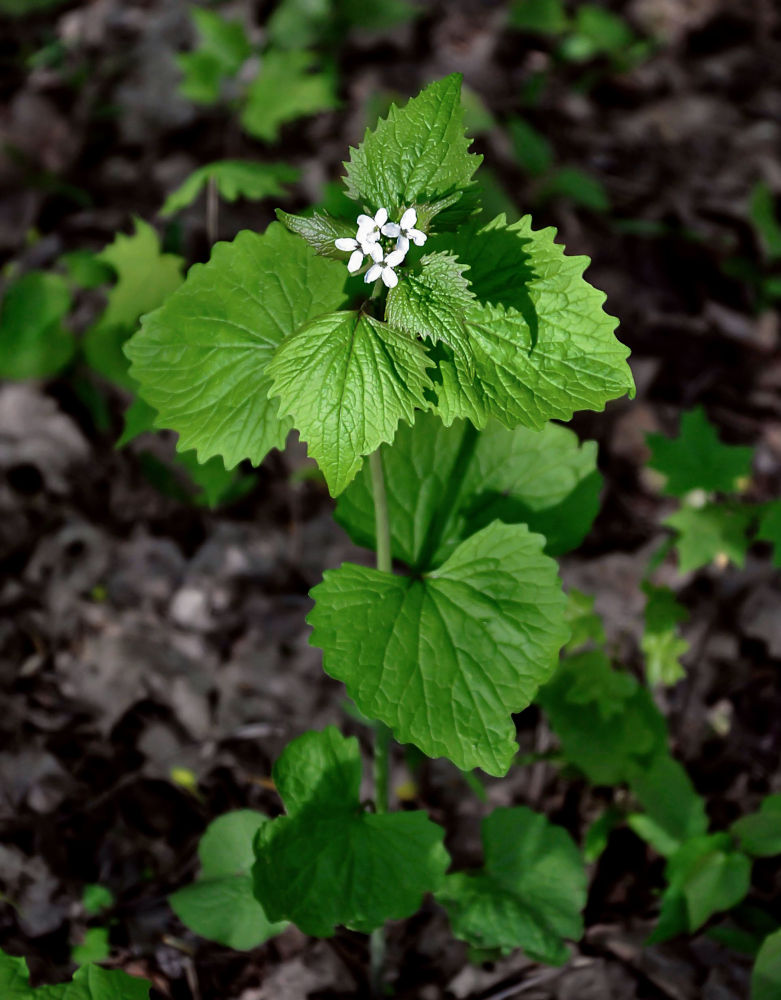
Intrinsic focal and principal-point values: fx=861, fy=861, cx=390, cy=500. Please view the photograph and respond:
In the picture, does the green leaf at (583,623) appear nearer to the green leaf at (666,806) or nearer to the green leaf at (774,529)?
the green leaf at (666,806)

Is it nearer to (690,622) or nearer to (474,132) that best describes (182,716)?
(690,622)

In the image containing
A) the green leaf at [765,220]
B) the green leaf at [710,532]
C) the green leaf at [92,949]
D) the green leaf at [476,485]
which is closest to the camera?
the green leaf at [476,485]

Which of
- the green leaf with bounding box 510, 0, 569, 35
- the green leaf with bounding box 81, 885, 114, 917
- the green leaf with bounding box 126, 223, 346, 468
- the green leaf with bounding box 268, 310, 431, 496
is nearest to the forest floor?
the green leaf with bounding box 81, 885, 114, 917

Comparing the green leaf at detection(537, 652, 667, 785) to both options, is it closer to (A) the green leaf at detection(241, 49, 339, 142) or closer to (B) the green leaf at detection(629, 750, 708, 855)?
(B) the green leaf at detection(629, 750, 708, 855)

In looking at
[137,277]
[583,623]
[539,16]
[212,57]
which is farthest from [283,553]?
[539,16]

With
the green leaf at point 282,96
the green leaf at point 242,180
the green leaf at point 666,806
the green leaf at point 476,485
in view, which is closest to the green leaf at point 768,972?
the green leaf at point 666,806
